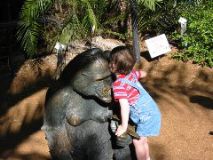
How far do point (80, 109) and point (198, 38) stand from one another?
5886 millimetres

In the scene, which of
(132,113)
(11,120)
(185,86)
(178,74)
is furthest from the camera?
(178,74)

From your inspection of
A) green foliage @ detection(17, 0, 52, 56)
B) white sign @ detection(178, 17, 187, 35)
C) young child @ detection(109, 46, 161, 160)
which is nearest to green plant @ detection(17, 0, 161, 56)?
green foliage @ detection(17, 0, 52, 56)

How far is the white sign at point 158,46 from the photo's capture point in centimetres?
802

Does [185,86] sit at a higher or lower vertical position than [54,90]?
lower

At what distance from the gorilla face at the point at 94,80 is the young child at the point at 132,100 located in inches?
3.3

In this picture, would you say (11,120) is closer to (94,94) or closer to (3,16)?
(3,16)

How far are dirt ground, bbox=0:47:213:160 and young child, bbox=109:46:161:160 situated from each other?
6.70 feet

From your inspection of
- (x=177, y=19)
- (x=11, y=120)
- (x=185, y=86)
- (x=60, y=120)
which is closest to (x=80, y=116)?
(x=60, y=120)

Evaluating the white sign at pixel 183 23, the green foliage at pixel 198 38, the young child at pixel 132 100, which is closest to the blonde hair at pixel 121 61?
the young child at pixel 132 100

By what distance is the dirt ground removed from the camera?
552 cm

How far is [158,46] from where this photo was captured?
317 inches

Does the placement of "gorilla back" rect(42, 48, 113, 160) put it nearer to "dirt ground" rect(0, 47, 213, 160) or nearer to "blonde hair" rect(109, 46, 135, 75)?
"blonde hair" rect(109, 46, 135, 75)

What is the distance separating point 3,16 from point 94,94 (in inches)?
264

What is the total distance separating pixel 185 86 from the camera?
722 centimetres
